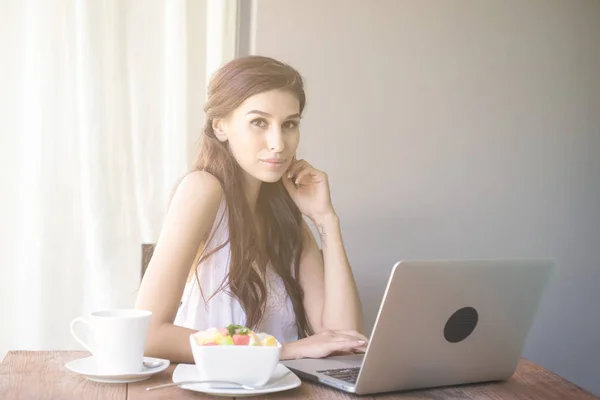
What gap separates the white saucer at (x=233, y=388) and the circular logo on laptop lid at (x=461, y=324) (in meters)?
0.23

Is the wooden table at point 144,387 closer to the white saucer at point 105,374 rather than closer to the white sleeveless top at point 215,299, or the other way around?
the white saucer at point 105,374

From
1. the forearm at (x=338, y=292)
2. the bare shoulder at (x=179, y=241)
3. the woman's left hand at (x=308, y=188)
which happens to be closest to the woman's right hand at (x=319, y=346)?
the bare shoulder at (x=179, y=241)

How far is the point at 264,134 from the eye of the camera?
1688 mm

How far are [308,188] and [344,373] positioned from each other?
2.45 feet

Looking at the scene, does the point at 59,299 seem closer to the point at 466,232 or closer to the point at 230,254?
the point at 230,254

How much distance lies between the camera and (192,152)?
229cm

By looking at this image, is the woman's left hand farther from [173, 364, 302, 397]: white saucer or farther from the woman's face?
[173, 364, 302, 397]: white saucer

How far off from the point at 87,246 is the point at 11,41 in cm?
60

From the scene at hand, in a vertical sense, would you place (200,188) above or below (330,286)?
above

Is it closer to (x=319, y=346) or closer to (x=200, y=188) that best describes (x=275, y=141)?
(x=200, y=188)

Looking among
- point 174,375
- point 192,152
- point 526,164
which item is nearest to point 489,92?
point 526,164

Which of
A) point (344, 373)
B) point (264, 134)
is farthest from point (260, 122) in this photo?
point (344, 373)

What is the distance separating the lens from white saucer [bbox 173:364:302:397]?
3.49ft

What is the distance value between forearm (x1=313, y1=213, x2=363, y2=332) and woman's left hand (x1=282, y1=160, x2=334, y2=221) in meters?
0.08
